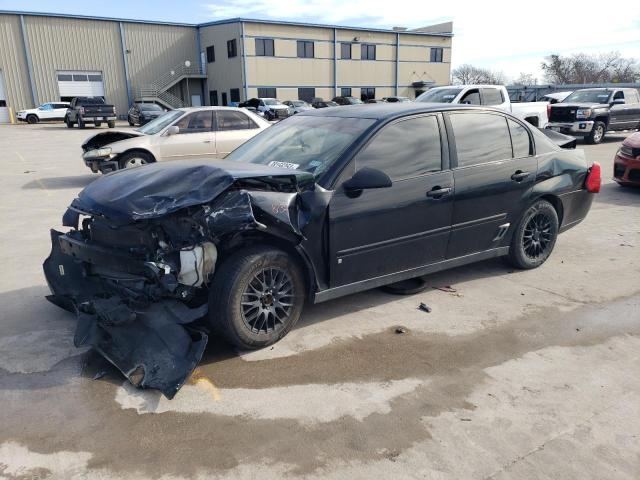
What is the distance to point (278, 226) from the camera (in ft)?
12.1

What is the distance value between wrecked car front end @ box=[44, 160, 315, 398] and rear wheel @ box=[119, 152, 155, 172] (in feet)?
22.4

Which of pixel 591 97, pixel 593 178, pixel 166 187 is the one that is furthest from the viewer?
pixel 591 97

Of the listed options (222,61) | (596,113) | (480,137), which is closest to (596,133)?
(596,113)

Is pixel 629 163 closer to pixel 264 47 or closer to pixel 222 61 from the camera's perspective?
pixel 264 47

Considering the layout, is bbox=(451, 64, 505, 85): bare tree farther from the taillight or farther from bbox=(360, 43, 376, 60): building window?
the taillight

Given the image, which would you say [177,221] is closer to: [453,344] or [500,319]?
[453,344]

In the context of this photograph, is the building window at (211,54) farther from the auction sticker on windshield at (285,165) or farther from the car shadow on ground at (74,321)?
the auction sticker on windshield at (285,165)

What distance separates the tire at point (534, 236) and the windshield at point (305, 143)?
6.90 ft

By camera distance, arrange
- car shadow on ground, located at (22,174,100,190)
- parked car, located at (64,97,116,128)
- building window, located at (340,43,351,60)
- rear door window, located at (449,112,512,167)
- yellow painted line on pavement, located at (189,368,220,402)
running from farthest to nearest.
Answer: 1. building window, located at (340,43,351,60)
2. parked car, located at (64,97,116,128)
3. car shadow on ground, located at (22,174,100,190)
4. rear door window, located at (449,112,512,167)
5. yellow painted line on pavement, located at (189,368,220,402)

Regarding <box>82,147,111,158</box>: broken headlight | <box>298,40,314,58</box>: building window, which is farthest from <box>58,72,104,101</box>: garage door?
<box>82,147,111,158</box>: broken headlight

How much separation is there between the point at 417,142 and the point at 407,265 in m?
1.07

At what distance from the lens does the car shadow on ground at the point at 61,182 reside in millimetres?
11000

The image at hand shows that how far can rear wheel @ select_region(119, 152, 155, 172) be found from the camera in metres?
10.3

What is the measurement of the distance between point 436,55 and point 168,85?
89.1 feet
